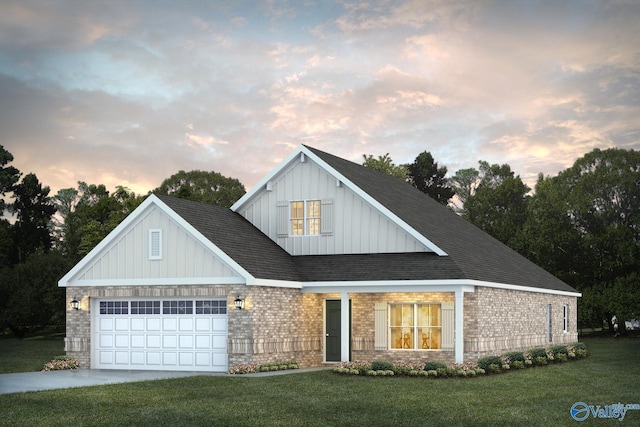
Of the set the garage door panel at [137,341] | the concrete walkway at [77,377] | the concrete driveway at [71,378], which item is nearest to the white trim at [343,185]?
the concrete walkway at [77,377]

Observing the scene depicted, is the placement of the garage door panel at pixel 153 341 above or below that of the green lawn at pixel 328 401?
above

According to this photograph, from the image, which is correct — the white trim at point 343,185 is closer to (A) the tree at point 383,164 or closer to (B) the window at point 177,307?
(B) the window at point 177,307

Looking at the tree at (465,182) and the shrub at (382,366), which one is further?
the tree at (465,182)

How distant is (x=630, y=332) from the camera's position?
5794cm

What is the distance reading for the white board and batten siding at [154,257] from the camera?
27.2 metres

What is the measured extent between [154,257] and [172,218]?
4.50ft

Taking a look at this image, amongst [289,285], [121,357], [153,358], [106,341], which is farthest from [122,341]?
[289,285]

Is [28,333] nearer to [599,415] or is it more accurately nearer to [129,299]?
[129,299]

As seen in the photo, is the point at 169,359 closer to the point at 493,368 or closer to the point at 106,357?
the point at 106,357

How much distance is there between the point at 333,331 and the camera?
29938 mm

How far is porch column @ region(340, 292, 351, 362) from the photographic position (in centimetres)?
2784

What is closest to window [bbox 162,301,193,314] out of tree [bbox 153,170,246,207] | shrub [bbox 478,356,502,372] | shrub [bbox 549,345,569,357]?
shrub [bbox 478,356,502,372]

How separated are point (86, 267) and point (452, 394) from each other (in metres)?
13.6

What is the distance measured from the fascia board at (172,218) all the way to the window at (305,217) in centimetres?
503
